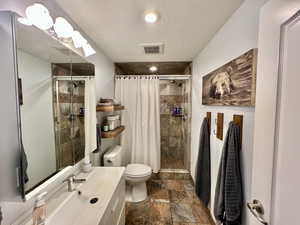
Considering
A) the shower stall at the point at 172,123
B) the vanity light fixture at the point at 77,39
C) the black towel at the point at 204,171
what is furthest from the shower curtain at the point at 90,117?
the shower stall at the point at 172,123

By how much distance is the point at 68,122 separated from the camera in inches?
47.7

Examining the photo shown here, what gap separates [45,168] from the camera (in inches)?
37.6

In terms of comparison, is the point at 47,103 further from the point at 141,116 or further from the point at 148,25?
the point at 141,116

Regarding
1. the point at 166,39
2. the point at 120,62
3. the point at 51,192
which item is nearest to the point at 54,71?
the point at 51,192

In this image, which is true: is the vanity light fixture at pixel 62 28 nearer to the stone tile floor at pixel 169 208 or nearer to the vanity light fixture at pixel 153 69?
the vanity light fixture at pixel 153 69

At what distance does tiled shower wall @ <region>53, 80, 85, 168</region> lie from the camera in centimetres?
108

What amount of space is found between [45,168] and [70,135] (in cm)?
34

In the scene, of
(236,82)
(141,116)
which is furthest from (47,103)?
(141,116)

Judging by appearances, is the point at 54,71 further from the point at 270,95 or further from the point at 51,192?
the point at 270,95

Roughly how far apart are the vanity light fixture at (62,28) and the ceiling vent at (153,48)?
935 millimetres

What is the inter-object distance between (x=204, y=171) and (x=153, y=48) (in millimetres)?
1766

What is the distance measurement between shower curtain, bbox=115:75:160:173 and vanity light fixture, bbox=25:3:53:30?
160cm

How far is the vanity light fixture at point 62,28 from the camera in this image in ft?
3.43

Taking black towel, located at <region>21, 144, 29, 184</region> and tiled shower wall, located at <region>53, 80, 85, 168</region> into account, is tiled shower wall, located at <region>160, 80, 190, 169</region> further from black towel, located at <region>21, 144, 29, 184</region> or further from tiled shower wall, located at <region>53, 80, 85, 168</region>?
black towel, located at <region>21, 144, 29, 184</region>
